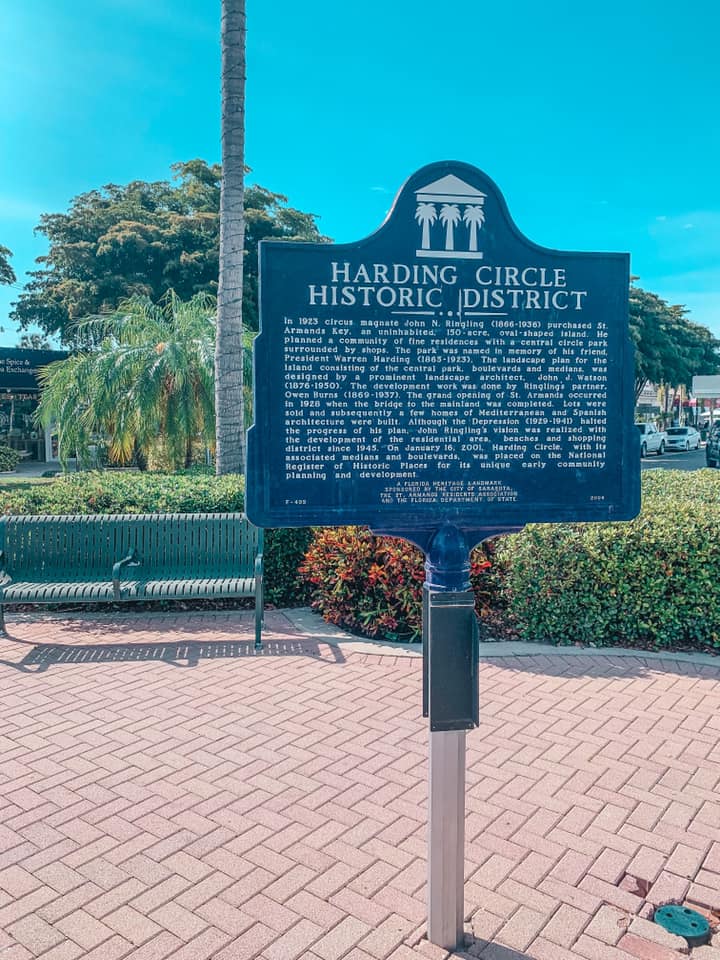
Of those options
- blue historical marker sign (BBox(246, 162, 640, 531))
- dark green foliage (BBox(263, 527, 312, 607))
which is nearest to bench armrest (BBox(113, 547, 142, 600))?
dark green foliage (BBox(263, 527, 312, 607))

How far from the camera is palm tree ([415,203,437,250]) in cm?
258

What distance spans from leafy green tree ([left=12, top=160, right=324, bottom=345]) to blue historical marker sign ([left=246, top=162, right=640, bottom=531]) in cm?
2274

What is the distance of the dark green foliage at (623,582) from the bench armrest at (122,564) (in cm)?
306

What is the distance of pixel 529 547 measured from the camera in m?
5.86

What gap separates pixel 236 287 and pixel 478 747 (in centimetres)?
561

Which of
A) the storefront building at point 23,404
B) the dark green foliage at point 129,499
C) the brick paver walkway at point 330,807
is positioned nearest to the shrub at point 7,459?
the storefront building at point 23,404

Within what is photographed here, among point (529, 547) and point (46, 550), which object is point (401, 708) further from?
point (46, 550)

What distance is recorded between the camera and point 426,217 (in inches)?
102

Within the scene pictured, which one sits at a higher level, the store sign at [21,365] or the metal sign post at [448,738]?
the store sign at [21,365]

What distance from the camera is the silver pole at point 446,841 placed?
2527 millimetres

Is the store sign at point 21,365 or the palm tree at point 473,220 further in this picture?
the store sign at point 21,365

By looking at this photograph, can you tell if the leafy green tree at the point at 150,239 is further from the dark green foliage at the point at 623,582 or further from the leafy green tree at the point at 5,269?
the dark green foliage at the point at 623,582

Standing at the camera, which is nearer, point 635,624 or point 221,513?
point 635,624

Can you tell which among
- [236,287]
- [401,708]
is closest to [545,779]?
[401,708]
